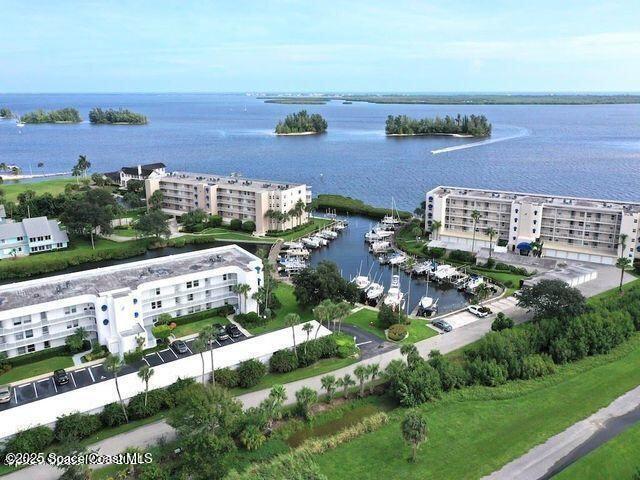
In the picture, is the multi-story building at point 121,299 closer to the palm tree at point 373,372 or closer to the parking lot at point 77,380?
the parking lot at point 77,380

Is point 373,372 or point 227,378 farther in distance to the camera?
point 227,378

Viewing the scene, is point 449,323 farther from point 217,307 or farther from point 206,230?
point 206,230

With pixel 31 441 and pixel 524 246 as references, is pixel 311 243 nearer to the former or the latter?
pixel 524 246

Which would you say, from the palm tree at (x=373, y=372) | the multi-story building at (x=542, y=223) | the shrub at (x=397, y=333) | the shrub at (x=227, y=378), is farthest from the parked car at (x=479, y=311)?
the shrub at (x=227, y=378)

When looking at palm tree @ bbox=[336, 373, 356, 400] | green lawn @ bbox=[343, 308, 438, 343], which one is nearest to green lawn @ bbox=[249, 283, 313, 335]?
green lawn @ bbox=[343, 308, 438, 343]

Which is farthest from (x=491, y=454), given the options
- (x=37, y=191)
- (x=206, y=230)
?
(x=37, y=191)

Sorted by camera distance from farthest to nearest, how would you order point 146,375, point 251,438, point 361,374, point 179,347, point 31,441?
point 179,347 → point 361,374 → point 146,375 → point 251,438 → point 31,441

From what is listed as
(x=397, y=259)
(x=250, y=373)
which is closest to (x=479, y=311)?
(x=397, y=259)
